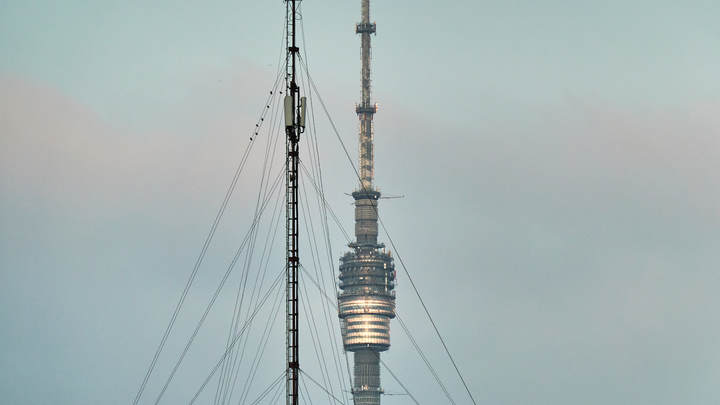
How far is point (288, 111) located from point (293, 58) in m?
4.08

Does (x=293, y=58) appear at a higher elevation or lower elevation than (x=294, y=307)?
higher

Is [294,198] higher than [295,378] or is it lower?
higher

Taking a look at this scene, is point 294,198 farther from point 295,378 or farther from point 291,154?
point 295,378

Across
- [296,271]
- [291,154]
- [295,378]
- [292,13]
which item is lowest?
[295,378]

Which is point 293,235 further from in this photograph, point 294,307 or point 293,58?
point 293,58

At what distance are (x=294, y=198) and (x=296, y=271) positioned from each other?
17.0 ft

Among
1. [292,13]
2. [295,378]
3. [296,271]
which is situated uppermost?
[292,13]

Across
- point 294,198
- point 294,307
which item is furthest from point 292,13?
point 294,307

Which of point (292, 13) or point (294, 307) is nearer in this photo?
point (294, 307)

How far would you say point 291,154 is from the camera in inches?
4466

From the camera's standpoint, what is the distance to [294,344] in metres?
109

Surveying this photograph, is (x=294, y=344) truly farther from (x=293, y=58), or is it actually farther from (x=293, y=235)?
(x=293, y=58)

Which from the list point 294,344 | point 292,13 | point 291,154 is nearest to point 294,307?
point 294,344

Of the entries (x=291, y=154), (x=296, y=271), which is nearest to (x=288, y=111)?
(x=291, y=154)
